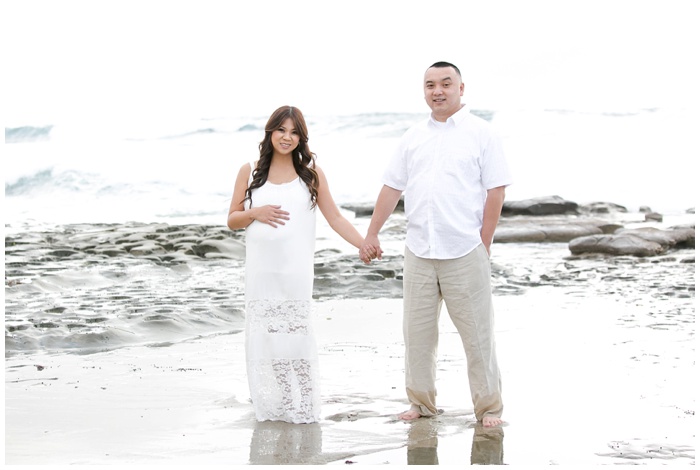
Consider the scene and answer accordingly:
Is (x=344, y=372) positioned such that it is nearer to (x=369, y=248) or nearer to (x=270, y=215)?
(x=369, y=248)

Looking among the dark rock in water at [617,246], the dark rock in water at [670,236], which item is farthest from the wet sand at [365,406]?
the dark rock in water at [670,236]

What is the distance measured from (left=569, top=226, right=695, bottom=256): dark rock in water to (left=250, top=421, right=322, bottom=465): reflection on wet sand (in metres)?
9.24

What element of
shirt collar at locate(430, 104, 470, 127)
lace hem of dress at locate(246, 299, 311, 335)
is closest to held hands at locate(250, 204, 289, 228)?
lace hem of dress at locate(246, 299, 311, 335)

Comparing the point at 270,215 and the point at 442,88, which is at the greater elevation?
the point at 442,88

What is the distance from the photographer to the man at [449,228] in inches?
196

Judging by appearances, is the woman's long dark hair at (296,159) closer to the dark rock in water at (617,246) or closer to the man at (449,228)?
the man at (449,228)

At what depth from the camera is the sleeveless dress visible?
5207 millimetres

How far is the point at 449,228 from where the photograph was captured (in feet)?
16.3

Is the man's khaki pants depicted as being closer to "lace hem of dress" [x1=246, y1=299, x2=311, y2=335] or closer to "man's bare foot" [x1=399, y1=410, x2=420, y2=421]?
"man's bare foot" [x1=399, y1=410, x2=420, y2=421]

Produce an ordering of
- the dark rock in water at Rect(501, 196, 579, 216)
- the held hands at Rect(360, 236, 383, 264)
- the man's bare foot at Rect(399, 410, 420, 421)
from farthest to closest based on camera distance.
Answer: the dark rock in water at Rect(501, 196, 579, 216), the held hands at Rect(360, 236, 383, 264), the man's bare foot at Rect(399, 410, 420, 421)

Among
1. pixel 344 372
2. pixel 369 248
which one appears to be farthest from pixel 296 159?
pixel 344 372

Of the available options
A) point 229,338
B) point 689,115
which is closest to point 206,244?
point 229,338

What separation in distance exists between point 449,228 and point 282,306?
102cm

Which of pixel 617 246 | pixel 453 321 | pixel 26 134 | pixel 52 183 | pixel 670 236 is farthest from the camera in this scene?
pixel 26 134
